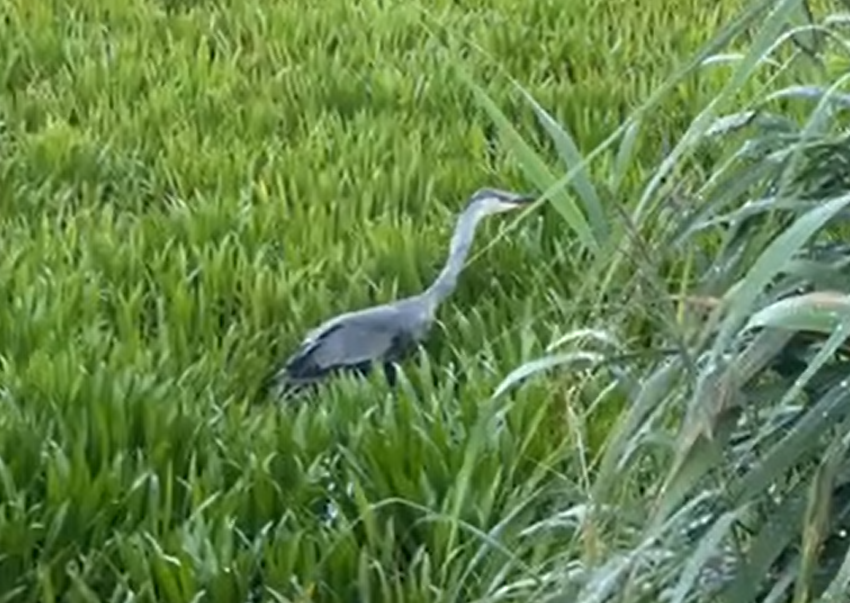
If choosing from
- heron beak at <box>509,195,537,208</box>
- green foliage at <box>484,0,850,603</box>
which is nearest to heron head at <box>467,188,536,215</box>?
heron beak at <box>509,195,537,208</box>

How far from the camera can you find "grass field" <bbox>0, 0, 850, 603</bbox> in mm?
2291

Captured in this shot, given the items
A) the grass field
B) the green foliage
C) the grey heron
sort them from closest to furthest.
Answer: the green foliage
the grass field
the grey heron

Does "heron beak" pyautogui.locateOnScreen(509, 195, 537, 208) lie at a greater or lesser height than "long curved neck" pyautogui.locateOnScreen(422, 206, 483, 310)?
greater

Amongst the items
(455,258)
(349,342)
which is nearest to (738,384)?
(349,342)

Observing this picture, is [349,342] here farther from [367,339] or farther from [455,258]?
[455,258]

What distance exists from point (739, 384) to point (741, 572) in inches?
5.8

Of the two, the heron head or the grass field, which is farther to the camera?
the heron head

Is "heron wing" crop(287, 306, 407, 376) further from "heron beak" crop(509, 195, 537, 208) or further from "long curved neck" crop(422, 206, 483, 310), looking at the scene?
"heron beak" crop(509, 195, 537, 208)

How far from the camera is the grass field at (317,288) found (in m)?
2.29

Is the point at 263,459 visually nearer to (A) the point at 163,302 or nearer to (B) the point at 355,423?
(B) the point at 355,423

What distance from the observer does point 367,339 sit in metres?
3.33

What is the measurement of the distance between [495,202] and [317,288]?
30 centimetres

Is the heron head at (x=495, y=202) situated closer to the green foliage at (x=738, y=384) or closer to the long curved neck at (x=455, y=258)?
the long curved neck at (x=455, y=258)

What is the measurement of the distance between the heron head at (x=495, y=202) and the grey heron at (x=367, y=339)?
0.26 feet
